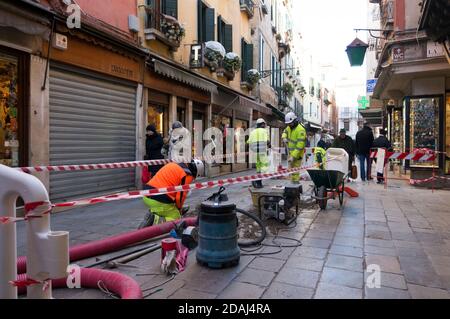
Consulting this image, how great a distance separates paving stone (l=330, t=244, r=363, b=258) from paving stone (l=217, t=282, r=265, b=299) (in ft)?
4.94

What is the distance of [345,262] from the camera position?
13.4ft

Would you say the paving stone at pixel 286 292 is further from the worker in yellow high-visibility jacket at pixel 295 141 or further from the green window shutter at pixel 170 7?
the green window shutter at pixel 170 7

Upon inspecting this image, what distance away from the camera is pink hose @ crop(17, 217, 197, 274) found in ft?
13.4

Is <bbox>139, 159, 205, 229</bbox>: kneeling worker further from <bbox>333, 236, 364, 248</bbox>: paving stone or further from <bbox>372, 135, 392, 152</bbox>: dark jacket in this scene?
<bbox>372, 135, 392, 152</bbox>: dark jacket

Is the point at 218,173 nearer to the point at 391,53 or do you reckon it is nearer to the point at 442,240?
the point at 391,53

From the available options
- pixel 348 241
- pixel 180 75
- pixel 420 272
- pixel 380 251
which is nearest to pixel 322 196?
pixel 348 241

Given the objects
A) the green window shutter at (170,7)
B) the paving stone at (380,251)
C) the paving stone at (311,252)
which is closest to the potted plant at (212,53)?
the green window shutter at (170,7)

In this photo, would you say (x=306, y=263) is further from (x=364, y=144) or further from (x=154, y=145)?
(x=364, y=144)

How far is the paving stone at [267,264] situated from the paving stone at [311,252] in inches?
15.0

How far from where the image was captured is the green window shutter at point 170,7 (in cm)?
1115

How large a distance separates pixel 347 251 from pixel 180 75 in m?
7.90

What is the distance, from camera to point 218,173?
611 inches

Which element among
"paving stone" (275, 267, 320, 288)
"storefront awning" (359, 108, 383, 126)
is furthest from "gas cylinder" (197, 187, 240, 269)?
"storefront awning" (359, 108, 383, 126)
